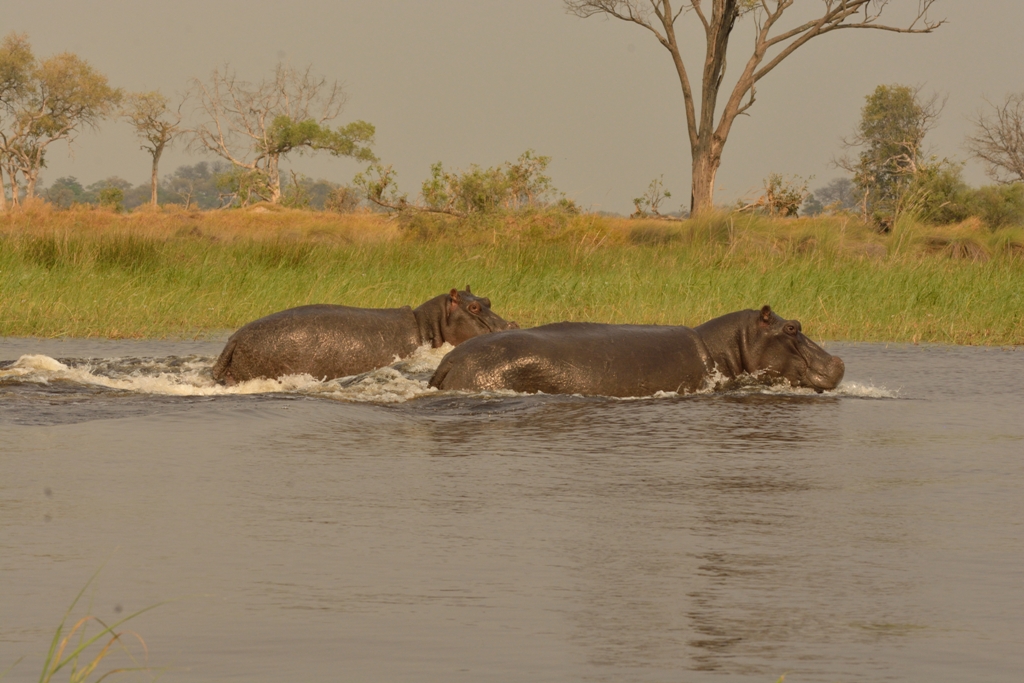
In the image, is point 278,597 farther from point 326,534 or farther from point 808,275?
point 808,275

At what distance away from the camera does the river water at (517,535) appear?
244cm

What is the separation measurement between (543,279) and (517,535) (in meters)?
9.35

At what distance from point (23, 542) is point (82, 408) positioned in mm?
2691

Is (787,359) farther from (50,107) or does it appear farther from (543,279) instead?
(50,107)

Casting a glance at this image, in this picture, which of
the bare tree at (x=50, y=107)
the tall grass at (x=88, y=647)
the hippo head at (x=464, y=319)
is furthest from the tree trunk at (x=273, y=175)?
the tall grass at (x=88, y=647)

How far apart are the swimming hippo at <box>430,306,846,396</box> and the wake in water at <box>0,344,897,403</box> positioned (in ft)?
0.28

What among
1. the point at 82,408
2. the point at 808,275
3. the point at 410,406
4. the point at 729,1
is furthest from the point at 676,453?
the point at 729,1

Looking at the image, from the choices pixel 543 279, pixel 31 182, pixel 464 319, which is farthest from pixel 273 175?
pixel 464 319

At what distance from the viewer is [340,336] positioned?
7.44 m

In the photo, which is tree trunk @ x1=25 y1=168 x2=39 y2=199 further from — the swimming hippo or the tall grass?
the tall grass

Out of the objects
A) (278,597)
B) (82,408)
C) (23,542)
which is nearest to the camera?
(278,597)

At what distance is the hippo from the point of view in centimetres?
717

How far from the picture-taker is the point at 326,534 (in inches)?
135

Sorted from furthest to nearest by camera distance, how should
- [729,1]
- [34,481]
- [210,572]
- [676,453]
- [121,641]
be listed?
[729,1]
[676,453]
[34,481]
[210,572]
[121,641]
